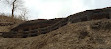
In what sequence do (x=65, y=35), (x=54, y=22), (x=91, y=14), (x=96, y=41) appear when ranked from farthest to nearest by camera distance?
(x=54, y=22)
(x=91, y=14)
(x=65, y=35)
(x=96, y=41)

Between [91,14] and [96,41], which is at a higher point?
[91,14]

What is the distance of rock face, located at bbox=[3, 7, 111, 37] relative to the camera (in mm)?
8773

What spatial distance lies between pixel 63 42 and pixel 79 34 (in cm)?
72

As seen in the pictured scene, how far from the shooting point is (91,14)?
29.7 feet

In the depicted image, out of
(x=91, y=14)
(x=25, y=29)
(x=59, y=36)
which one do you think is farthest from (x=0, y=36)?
(x=91, y=14)

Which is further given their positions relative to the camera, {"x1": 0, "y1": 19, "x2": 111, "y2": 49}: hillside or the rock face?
the rock face

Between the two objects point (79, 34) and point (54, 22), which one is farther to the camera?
point (54, 22)

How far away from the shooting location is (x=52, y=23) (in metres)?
11.7

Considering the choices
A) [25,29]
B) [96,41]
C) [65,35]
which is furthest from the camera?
[25,29]

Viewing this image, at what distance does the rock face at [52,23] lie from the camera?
8.77 meters

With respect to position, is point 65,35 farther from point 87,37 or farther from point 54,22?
point 54,22

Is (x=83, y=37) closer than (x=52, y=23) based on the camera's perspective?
Yes

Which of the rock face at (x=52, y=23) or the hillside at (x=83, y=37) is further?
the rock face at (x=52, y=23)

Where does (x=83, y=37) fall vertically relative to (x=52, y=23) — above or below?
below
